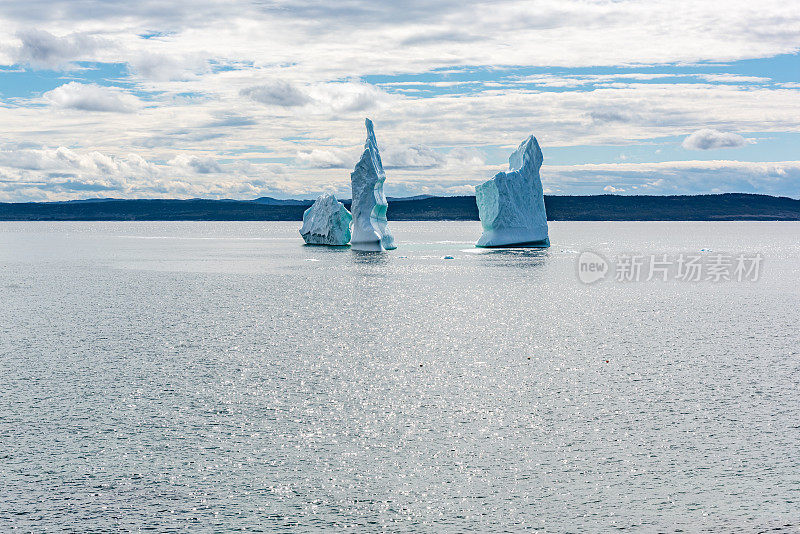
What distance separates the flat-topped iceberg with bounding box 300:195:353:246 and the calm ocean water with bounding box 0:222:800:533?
1383 inches

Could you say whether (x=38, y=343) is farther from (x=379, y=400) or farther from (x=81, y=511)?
(x=81, y=511)

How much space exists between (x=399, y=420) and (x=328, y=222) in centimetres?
5286

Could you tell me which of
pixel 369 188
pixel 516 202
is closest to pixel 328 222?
pixel 369 188

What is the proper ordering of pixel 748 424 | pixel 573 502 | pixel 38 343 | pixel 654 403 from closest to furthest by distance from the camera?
pixel 573 502 → pixel 748 424 → pixel 654 403 → pixel 38 343

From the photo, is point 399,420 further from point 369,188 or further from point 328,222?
point 328,222

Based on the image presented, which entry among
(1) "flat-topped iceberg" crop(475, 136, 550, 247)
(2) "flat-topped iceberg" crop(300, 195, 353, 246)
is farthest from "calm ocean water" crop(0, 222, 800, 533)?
(2) "flat-topped iceberg" crop(300, 195, 353, 246)

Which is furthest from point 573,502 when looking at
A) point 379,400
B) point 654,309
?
point 654,309

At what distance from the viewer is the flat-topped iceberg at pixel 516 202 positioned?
53.4m

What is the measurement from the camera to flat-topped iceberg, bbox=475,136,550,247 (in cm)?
5344

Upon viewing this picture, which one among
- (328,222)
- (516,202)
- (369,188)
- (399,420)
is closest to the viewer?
(399,420)

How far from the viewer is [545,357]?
17.0 m

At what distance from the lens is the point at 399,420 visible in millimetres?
11312

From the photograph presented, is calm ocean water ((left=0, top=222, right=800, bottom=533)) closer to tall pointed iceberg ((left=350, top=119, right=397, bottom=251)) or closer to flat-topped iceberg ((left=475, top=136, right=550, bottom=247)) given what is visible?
tall pointed iceberg ((left=350, top=119, right=397, bottom=251))

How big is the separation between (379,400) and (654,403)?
4.15 m
